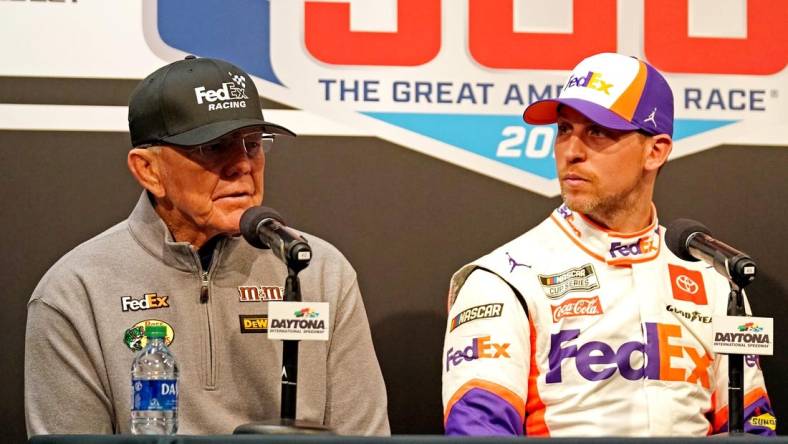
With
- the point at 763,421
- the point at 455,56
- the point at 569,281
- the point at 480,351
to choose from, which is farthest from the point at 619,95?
the point at 763,421

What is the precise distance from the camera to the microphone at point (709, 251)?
213cm

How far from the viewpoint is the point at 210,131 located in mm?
2605

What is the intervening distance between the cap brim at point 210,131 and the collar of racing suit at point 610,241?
761 mm

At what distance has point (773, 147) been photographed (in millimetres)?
3373

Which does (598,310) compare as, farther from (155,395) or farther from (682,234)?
(155,395)

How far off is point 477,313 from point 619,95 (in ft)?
2.04

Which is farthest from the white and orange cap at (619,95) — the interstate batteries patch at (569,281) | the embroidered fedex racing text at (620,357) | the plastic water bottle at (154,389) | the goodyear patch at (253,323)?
the plastic water bottle at (154,389)

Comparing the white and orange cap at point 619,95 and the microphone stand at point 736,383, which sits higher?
the white and orange cap at point 619,95

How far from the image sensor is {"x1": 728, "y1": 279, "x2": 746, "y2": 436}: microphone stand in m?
2.10

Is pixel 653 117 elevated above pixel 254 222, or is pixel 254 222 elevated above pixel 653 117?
pixel 653 117

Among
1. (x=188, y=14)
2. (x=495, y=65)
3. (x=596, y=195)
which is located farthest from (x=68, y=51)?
(x=596, y=195)

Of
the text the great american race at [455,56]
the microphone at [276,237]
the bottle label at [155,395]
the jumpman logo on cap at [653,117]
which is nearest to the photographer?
the microphone at [276,237]

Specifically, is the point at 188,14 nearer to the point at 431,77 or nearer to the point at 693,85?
the point at 431,77

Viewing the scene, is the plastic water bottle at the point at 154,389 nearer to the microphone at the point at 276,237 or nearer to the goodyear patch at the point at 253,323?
the goodyear patch at the point at 253,323
